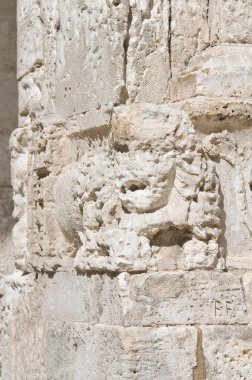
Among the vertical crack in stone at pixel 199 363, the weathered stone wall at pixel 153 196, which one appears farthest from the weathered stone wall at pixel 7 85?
the vertical crack in stone at pixel 199 363

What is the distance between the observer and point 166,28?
480cm

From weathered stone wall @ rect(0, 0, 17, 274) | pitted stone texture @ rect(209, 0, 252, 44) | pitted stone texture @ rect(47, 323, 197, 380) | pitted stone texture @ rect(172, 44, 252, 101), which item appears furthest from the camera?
weathered stone wall @ rect(0, 0, 17, 274)

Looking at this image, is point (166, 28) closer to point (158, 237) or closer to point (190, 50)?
point (190, 50)

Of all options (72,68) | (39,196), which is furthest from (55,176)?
(72,68)

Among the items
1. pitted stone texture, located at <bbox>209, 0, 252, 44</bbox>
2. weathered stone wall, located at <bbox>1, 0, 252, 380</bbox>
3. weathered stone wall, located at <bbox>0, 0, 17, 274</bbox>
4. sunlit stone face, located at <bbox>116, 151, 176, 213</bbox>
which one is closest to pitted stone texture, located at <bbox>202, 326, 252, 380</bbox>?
weathered stone wall, located at <bbox>1, 0, 252, 380</bbox>

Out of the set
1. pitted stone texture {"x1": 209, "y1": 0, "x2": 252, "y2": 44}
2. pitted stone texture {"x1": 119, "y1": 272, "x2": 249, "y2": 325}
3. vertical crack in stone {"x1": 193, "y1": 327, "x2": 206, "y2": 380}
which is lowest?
vertical crack in stone {"x1": 193, "y1": 327, "x2": 206, "y2": 380}

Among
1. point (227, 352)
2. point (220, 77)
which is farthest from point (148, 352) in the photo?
point (220, 77)

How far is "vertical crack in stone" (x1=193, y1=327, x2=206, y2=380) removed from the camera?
4.50 metres

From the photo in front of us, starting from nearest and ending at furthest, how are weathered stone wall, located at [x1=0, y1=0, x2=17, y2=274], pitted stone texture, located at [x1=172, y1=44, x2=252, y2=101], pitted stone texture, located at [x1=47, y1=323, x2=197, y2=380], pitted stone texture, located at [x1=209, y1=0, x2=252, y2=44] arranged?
pitted stone texture, located at [x1=47, y1=323, x2=197, y2=380] → pitted stone texture, located at [x1=172, y1=44, x2=252, y2=101] → pitted stone texture, located at [x1=209, y1=0, x2=252, y2=44] → weathered stone wall, located at [x1=0, y1=0, x2=17, y2=274]

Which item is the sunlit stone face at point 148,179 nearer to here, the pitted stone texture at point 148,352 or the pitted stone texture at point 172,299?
the pitted stone texture at point 172,299

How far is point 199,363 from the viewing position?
451 cm

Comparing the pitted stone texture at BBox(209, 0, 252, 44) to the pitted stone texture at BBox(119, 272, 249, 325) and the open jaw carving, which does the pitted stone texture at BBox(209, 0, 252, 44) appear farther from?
the pitted stone texture at BBox(119, 272, 249, 325)

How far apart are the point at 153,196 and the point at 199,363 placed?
71 centimetres

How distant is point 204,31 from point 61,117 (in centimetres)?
89
